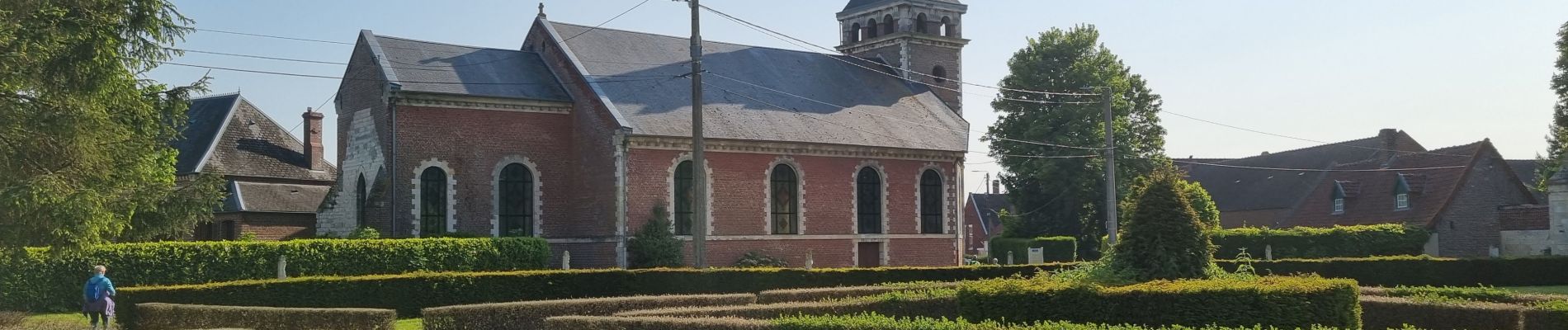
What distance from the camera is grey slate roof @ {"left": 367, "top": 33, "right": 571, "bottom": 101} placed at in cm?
3828

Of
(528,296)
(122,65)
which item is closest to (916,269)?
(528,296)

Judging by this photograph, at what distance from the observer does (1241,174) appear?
71.0 meters

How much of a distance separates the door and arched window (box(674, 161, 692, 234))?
6.48 meters

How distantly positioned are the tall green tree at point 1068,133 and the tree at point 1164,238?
32.6m

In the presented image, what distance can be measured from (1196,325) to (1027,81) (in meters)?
37.9

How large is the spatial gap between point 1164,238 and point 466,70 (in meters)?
25.4

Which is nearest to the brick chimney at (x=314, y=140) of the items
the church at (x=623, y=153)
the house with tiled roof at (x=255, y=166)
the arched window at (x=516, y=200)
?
the house with tiled roof at (x=255, y=166)

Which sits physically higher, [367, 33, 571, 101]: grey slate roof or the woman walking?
[367, 33, 571, 101]: grey slate roof

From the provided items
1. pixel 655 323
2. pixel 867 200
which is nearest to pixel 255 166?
pixel 867 200

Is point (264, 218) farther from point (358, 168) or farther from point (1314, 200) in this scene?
point (1314, 200)

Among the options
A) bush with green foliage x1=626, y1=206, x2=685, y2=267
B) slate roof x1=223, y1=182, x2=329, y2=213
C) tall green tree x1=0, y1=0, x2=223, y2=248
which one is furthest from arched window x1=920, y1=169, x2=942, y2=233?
tall green tree x1=0, y1=0, x2=223, y2=248

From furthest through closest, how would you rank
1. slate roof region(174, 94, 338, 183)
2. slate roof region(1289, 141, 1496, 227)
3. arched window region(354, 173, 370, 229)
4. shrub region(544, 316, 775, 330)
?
slate roof region(1289, 141, 1496, 227), slate roof region(174, 94, 338, 183), arched window region(354, 173, 370, 229), shrub region(544, 316, 775, 330)

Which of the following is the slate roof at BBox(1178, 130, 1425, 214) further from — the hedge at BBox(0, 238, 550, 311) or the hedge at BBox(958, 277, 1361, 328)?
the hedge at BBox(958, 277, 1361, 328)

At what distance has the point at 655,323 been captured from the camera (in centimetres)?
1520
